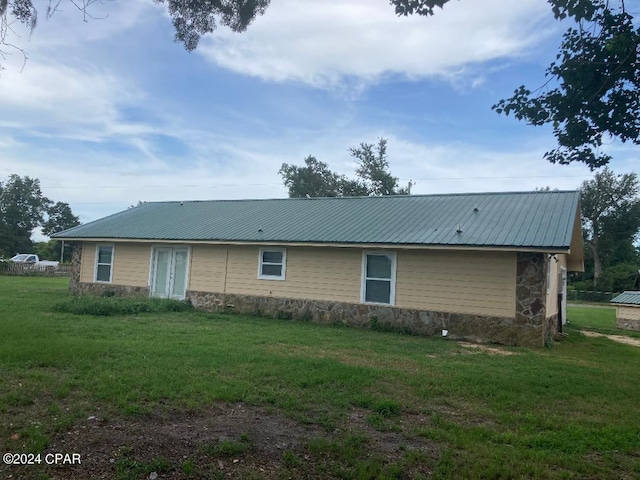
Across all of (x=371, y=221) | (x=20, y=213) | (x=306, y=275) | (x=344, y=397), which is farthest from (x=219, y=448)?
(x=20, y=213)

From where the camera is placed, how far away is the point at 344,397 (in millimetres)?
5965

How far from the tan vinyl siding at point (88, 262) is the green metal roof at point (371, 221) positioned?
557mm

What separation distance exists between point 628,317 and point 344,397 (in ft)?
55.4

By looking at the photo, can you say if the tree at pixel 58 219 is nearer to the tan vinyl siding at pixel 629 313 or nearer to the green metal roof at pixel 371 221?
the green metal roof at pixel 371 221

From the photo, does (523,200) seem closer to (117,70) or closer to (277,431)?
(117,70)

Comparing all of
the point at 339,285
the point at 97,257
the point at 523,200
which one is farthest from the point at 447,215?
the point at 97,257

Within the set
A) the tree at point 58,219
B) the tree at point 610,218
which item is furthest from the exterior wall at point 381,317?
the tree at point 58,219

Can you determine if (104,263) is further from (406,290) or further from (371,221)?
(406,290)

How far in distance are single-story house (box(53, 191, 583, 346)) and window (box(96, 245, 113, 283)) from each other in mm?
47

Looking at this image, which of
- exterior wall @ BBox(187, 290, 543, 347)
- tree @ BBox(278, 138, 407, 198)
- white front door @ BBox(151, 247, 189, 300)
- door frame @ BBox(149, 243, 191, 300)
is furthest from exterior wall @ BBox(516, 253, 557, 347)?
tree @ BBox(278, 138, 407, 198)

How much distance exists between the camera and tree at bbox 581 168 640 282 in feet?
172

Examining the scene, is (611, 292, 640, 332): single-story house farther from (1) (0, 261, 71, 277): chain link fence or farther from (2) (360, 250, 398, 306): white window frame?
(1) (0, 261, 71, 277): chain link fence

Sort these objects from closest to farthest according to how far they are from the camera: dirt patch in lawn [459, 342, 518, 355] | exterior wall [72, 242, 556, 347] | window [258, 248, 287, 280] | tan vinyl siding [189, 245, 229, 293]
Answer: dirt patch in lawn [459, 342, 518, 355]
exterior wall [72, 242, 556, 347]
window [258, 248, 287, 280]
tan vinyl siding [189, 245, 229, 293]

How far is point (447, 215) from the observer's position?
14617 millimetres
